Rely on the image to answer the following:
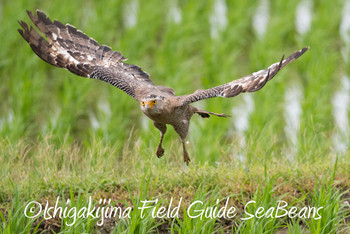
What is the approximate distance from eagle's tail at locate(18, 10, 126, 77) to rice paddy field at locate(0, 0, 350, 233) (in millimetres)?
762

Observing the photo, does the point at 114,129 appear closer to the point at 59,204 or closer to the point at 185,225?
the point at 59,204

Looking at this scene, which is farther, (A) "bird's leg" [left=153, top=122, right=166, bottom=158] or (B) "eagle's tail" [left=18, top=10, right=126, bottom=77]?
(B) "eagle's tail" [left=18, top=10, right=126, bottom=77]

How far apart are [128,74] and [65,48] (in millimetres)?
740

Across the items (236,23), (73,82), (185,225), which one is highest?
(236,23)

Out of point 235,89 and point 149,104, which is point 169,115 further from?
point 235,89

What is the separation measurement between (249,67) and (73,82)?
107 inches

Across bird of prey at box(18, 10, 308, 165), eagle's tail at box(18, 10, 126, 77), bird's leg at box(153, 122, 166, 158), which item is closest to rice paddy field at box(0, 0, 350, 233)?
bird's leg at box(153, 122, 166, 158)

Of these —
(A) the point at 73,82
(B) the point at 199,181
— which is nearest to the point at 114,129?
(A) the point at 73,82

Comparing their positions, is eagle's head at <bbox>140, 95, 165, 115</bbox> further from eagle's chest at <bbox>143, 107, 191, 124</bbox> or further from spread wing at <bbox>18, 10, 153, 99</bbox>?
spread wing at <bbox>18, 10, 153, 99</bbox>

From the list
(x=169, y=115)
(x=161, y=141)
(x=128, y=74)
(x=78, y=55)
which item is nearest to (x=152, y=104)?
(x=169, y=115)

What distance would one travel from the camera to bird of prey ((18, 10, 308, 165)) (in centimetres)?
558

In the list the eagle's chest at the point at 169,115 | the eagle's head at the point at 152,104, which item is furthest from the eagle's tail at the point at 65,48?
the eagle's head at the point at 152,104

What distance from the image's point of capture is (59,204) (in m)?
6.21

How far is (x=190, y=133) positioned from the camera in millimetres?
8320
